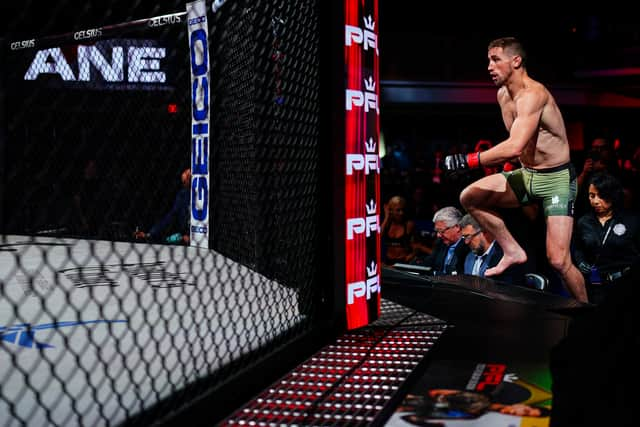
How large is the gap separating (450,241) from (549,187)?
1.09m

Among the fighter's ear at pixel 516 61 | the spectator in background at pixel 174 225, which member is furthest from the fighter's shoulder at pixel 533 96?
the spectator in background at pixel 174 225

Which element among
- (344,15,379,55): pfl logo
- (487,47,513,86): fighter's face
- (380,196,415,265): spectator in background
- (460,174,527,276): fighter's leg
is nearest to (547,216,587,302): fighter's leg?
(460,174,527,276): fighter's leg

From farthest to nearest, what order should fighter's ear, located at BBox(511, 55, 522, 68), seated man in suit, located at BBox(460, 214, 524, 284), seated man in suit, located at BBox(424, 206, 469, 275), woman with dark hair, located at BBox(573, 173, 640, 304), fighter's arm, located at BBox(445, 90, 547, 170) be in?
1. seated man in suit, located at BBox(424, 206, 469, 275)
2. woman with dark hair, located at BBox(573, 173, 640, 304)
3. seated man in suit, located at BBox(460, 214, 524, 284)
4. fighter's ear, located at BBox(511, 55, 522, 68)
5. fighter's arm, located at BBox(445, 90, 547, 170)

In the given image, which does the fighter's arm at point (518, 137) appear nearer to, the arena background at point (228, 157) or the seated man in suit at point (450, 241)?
the arena background at point (228, 157)

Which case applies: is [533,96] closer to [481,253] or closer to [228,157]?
[481,253]

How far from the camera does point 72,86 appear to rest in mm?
5527

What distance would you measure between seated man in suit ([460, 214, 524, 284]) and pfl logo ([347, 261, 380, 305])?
1.39 m

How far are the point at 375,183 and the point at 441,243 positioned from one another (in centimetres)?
217

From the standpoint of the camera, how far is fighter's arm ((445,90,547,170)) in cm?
286

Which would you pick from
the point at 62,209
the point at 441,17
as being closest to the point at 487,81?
the point at 441,17

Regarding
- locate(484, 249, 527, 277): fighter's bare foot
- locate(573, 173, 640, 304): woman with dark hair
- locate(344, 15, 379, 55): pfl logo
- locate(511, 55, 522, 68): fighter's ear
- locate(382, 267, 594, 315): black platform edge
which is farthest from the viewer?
locate(573, 173, 640, 304): woman with dark hair

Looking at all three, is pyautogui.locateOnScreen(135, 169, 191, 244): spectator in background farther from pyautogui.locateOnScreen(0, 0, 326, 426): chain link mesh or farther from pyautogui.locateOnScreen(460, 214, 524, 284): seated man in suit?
pyautogui.locateOnScreen(460, 214, 524, 284): seated man in suit

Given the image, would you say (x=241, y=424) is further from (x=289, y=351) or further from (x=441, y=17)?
(x=441, y=17)

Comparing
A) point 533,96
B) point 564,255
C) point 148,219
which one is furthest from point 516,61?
point 148,219
